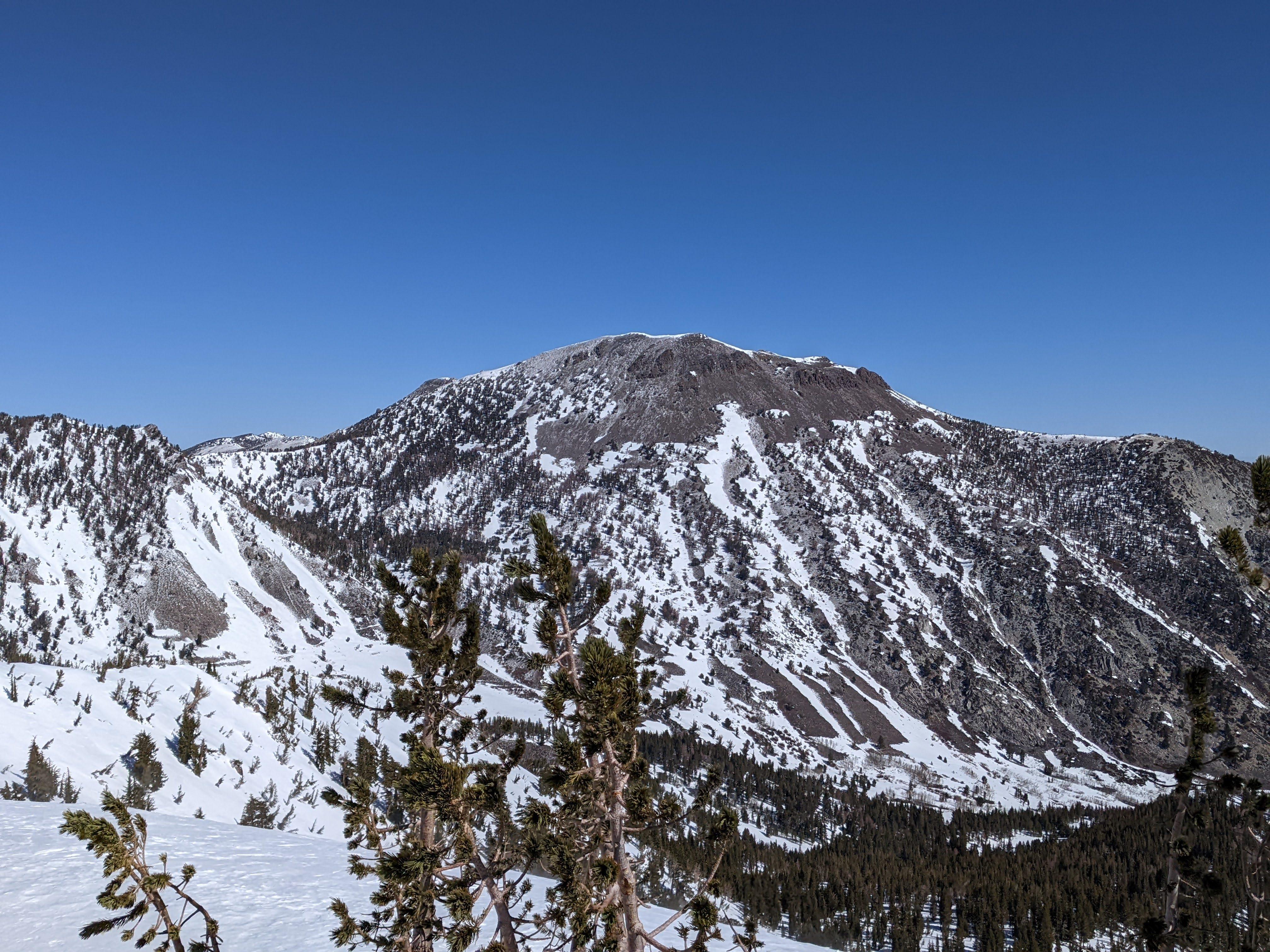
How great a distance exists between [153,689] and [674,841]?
35.2m

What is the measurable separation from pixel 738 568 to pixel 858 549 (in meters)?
28.6

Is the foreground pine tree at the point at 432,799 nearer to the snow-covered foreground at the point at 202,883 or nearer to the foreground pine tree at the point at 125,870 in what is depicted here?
the foreground pine tree at the point at 125,870

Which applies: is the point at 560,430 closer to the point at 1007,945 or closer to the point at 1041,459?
the point at 1041,459

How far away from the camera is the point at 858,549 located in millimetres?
142000

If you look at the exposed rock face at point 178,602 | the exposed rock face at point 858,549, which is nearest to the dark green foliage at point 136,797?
the exposed rock face at point 178,602

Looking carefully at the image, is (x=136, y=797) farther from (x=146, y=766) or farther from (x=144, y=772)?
(x=146, y=766)

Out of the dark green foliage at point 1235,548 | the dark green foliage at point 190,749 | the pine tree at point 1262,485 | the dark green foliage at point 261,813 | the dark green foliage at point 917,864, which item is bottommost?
the dark green foliage at point 917,864

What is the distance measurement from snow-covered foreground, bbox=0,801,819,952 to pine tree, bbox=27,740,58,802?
1204 mm

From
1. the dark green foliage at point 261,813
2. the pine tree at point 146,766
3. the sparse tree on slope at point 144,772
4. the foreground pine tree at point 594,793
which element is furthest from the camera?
the dark green foliage at point 261,813

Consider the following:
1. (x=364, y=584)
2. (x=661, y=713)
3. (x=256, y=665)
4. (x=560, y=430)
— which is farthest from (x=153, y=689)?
(x=560, y=430)

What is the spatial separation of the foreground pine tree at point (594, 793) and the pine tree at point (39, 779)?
70.0ft

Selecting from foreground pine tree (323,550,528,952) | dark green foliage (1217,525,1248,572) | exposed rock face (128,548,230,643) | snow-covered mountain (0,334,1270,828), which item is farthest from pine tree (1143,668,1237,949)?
exposed rock face (128,548,230,643)

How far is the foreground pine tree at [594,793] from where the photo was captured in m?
7.22

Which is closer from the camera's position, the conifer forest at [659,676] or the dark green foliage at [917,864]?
the conifer forest at [659,676]
